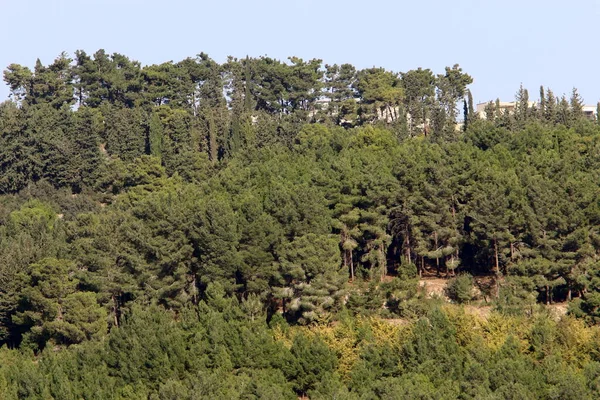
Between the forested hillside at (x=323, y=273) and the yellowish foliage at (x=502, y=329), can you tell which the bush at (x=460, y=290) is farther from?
the yellowish foliage at (x=502, y=329)

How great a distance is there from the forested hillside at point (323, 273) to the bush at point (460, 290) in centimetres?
14

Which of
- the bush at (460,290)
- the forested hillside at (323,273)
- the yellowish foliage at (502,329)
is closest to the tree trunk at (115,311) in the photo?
the forested hillside at (323,273)

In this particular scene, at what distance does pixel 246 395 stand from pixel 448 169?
26.1m

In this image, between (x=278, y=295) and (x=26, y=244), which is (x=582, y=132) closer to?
(x=278, y=295)

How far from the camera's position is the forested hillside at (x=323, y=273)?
6141cm

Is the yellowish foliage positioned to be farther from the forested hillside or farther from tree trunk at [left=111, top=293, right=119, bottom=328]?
tree trunk at [left=111, top=293, right=119, bottom=328]

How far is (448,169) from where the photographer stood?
260 ft

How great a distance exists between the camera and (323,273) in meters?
70.7

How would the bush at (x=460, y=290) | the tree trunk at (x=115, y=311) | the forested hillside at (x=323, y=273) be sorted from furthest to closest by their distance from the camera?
the tree trunk at (x=115, y=311)
the bush at (x=460, y=290)
the forested hillside at (x=323, y=273)

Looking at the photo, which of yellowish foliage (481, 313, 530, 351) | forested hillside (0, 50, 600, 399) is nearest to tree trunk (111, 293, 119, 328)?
forested hillside (0, 50, 600, 399)

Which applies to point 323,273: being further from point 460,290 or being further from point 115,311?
point 115,311

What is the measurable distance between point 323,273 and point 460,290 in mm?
8303

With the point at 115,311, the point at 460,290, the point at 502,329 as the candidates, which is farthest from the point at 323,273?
the point at 115,311

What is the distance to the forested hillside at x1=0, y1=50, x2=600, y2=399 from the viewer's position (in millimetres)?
61406
